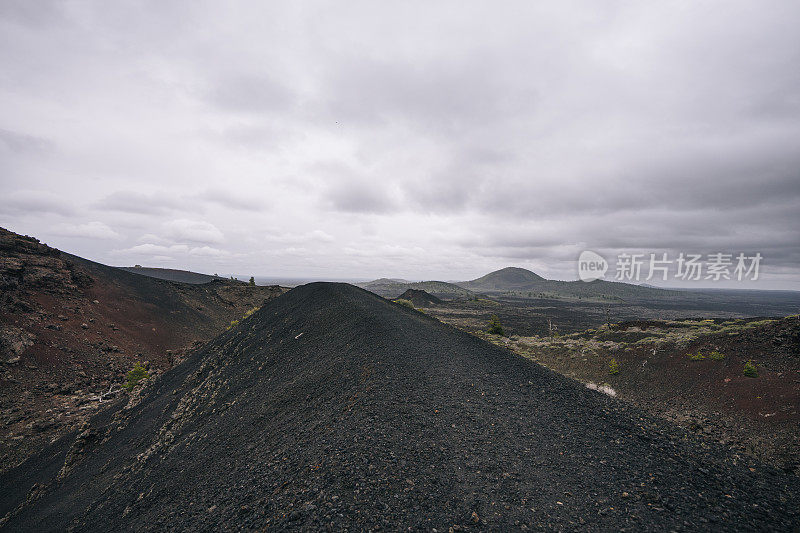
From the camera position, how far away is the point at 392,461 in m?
4.47

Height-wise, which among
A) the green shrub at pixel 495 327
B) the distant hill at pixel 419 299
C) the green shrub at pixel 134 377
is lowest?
the distant hill at pixel 419 299

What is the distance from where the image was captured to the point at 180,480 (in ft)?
20.0

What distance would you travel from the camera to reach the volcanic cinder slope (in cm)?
382

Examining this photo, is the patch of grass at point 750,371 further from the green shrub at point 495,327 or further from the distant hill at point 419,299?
the distant hill at point 419,299

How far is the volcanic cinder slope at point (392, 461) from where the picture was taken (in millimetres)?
3818

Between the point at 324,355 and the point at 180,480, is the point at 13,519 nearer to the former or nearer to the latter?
the point at 180,480

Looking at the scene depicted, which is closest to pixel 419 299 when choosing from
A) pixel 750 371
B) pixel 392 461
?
pixel 750 371

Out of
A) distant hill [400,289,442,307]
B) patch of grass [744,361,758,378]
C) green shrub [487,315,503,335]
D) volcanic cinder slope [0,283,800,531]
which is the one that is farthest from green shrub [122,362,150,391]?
distant hill [400,289,442,307]

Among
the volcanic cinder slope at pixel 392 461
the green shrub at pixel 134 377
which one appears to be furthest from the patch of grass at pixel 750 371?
the green shrub at pixel 134 377

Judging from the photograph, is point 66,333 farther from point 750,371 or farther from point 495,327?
point 750,371

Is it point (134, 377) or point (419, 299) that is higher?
point (134, 377)

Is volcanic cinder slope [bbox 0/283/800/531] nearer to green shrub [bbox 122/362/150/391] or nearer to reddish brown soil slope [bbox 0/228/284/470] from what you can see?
reddish brown soil slope [bbox 0/228/284/470]

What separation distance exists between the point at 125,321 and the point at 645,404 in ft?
119

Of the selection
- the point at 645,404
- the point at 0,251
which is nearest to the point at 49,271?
the point at 0,251
